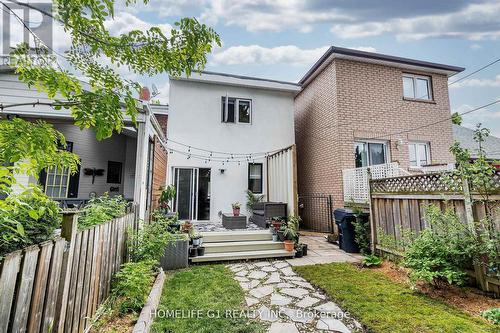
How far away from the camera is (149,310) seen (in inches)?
115

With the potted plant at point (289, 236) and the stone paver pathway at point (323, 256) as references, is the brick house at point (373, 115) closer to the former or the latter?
the stone paver pathway at point (323, 256)

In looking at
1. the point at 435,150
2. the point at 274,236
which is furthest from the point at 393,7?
the point at 274,236

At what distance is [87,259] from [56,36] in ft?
7.88

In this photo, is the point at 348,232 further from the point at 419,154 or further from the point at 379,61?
the point at 379,61

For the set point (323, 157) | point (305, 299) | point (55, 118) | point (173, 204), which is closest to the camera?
point (305, 299)

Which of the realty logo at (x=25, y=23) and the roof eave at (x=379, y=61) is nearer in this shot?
the realty logo at (x=25, y=23)

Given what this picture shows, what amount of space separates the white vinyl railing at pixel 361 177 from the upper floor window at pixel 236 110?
15.1 feet

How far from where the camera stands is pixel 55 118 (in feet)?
16.2

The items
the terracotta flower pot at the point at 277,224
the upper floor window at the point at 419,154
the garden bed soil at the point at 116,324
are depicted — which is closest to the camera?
the garden bed soil at the point at 116,324

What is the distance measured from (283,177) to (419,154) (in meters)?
6.02

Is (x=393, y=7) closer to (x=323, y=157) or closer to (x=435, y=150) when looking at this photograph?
(x=323, y=157)

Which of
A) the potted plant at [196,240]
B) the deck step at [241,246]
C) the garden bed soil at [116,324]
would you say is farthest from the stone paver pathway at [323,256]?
the garden bed soil at [116,324]

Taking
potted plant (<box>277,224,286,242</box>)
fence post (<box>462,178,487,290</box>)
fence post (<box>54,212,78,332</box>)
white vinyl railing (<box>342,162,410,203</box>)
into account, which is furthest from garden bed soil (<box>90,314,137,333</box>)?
white vinyl railing (<box>342,162,410,203</box>)

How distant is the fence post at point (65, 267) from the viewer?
6.14 feet
